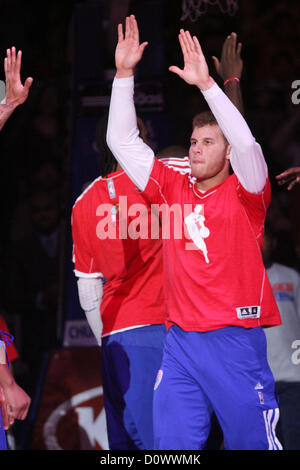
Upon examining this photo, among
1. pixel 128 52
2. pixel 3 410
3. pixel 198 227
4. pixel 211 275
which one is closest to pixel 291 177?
pixel 198 227

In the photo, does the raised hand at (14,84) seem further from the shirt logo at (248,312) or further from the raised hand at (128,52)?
the shirt logo at (248,312)

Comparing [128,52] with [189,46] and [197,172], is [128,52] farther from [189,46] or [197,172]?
[197,172]

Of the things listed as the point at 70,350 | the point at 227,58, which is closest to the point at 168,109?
the point at 227,58

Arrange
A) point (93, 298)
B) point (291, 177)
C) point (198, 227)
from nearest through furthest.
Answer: point (198, 227), point (291, 177), point (93, 298)

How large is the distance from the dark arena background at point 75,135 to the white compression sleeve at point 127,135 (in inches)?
47.9

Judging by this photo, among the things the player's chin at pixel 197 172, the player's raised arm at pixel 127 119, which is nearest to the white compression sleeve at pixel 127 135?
the player's raised arm at pixel 127 119

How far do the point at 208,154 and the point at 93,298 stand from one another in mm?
1051

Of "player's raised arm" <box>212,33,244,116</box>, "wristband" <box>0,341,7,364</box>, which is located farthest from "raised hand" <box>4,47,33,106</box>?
"wristband" <box>0,341,7,364</box>

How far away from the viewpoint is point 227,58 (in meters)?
3.44

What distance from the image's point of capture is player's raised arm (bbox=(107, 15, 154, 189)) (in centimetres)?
294

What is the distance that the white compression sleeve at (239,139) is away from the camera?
2.78 metres

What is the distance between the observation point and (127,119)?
116 inches

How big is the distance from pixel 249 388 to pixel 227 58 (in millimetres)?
1520

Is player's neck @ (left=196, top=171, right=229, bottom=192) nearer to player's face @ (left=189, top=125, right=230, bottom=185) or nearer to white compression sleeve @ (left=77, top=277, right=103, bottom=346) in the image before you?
player's face @ (left=189, top=125, right=230, bottom=185)
